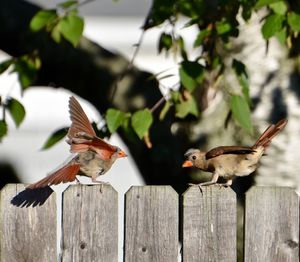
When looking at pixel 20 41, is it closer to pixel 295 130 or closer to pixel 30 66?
pixel 30 66

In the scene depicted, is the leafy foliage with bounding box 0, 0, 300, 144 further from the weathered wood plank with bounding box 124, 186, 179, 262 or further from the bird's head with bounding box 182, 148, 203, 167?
the weathered wood plank with bounding box 124, 186, 179, 262

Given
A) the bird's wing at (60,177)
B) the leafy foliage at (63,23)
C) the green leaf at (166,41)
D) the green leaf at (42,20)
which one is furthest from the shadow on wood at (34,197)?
the green leaf at (166,41)

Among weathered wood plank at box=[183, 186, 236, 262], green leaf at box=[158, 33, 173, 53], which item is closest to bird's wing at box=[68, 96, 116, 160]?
weathered wood plank at box=[183, 186, 236, 262]

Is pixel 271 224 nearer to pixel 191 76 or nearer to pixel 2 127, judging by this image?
pixel 191 76

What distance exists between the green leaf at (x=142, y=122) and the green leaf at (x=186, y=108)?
22cm

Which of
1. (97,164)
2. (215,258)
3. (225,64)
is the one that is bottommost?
(215,258)

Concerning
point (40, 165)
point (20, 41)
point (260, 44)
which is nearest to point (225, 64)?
point (260, 44)

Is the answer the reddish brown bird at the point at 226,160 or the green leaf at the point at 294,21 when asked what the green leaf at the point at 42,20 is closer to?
the green leaf at the point at 294,21

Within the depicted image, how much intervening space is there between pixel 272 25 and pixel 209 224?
1343mm

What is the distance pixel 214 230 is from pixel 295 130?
6.03 ft

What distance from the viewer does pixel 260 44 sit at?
520 centimetres

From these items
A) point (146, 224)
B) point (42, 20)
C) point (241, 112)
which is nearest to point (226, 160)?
point (146, 224)

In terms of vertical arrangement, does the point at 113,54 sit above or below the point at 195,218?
above

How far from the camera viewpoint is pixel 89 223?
332cm
